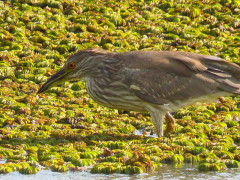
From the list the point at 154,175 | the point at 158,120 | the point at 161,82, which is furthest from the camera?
the point at 161,82

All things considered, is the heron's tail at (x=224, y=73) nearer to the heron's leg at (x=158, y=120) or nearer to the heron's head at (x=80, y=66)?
the heron's leg at (x=158, y=120)

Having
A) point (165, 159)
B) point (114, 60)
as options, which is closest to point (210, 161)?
point (165, 159)

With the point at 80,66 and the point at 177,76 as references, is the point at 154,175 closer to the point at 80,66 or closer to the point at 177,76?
the point at 177,76

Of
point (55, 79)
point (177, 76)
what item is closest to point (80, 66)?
point (55, 79)

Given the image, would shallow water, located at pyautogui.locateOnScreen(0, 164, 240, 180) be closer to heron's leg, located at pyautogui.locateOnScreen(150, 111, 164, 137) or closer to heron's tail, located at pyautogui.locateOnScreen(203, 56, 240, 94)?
heron's leg, located at pyautogui.locateOnScreen(150, 111, 164, 137)

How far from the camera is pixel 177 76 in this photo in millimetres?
12836

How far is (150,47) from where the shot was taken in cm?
1697

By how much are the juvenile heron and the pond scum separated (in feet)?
1.59

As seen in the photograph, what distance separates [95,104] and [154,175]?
378 centimetres

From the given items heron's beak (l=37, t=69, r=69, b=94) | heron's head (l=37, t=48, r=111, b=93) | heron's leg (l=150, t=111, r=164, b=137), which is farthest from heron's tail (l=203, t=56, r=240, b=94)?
heron's beak (l=37, t=69, r=69, b=94)

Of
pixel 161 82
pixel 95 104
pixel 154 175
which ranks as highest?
pixel 161 82

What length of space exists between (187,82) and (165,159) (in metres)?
1.87

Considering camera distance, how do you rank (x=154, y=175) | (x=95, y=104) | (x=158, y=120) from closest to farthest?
(x=154, y=175)
(x=158, y=120)
(x=95, y=104)

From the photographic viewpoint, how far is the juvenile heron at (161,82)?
41.4 feet
